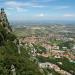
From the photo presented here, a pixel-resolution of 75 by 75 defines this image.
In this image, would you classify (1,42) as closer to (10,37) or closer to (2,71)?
(10,37)

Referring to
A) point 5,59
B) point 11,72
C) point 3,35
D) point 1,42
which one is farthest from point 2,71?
point 3,35

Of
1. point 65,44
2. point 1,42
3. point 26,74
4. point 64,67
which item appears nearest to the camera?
point 26,74

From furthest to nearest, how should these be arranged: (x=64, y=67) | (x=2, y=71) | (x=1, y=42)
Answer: (x=64, y=67) < (x=1, y=42) < (x=2, y=71)

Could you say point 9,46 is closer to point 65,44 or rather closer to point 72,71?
point 72,71

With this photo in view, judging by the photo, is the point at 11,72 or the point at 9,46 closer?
the point at 11,72

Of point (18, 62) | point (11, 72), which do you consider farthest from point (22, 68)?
point (11, 72)

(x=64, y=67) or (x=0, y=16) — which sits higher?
(x=0, y=16)

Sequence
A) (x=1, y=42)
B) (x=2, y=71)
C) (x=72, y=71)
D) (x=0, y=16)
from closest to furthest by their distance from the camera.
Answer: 1. (x=2, y=71)
2. (x=1, y=42)
3. (x=0, y=16)
4. (x=72, y=71)

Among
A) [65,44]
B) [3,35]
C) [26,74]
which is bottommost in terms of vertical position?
[65,44]

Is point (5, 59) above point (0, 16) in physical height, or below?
below
